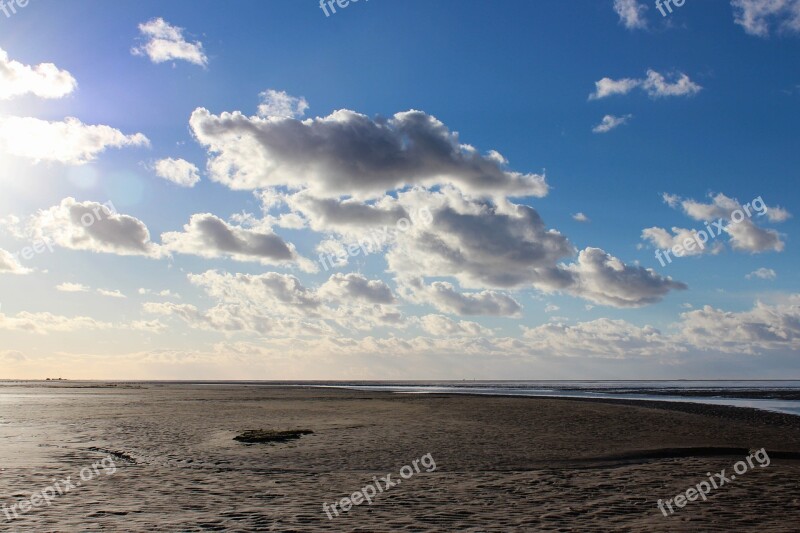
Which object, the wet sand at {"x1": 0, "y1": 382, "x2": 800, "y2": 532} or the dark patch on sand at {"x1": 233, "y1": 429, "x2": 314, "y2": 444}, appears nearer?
the wet sand at {"x1": 0, "y1": 382, "x2": 800, "y2": 532}

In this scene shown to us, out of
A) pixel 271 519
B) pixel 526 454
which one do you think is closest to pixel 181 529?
pixel 271 519

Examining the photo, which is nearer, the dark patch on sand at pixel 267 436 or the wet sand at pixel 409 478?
the wet sand at pixel 409 478

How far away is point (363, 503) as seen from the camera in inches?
607

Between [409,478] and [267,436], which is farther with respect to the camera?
[267,436]

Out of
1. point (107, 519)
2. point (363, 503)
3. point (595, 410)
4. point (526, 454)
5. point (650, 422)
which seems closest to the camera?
point (107, 519)

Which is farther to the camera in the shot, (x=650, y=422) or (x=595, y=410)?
(x=595, y=410)

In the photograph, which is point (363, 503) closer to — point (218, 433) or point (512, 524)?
point (512, 524)

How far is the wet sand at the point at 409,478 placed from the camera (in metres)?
13.5

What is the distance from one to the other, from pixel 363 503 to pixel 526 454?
421 inches

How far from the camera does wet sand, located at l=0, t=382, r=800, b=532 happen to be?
44.3 ft

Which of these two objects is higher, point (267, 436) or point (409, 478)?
point (267, 436)

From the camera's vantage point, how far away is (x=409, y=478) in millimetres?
18953

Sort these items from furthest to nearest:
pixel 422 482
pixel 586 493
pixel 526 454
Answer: pixel 526 454
pixel 422 482
pixel 586 493

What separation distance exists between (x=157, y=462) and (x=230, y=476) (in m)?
4.50
